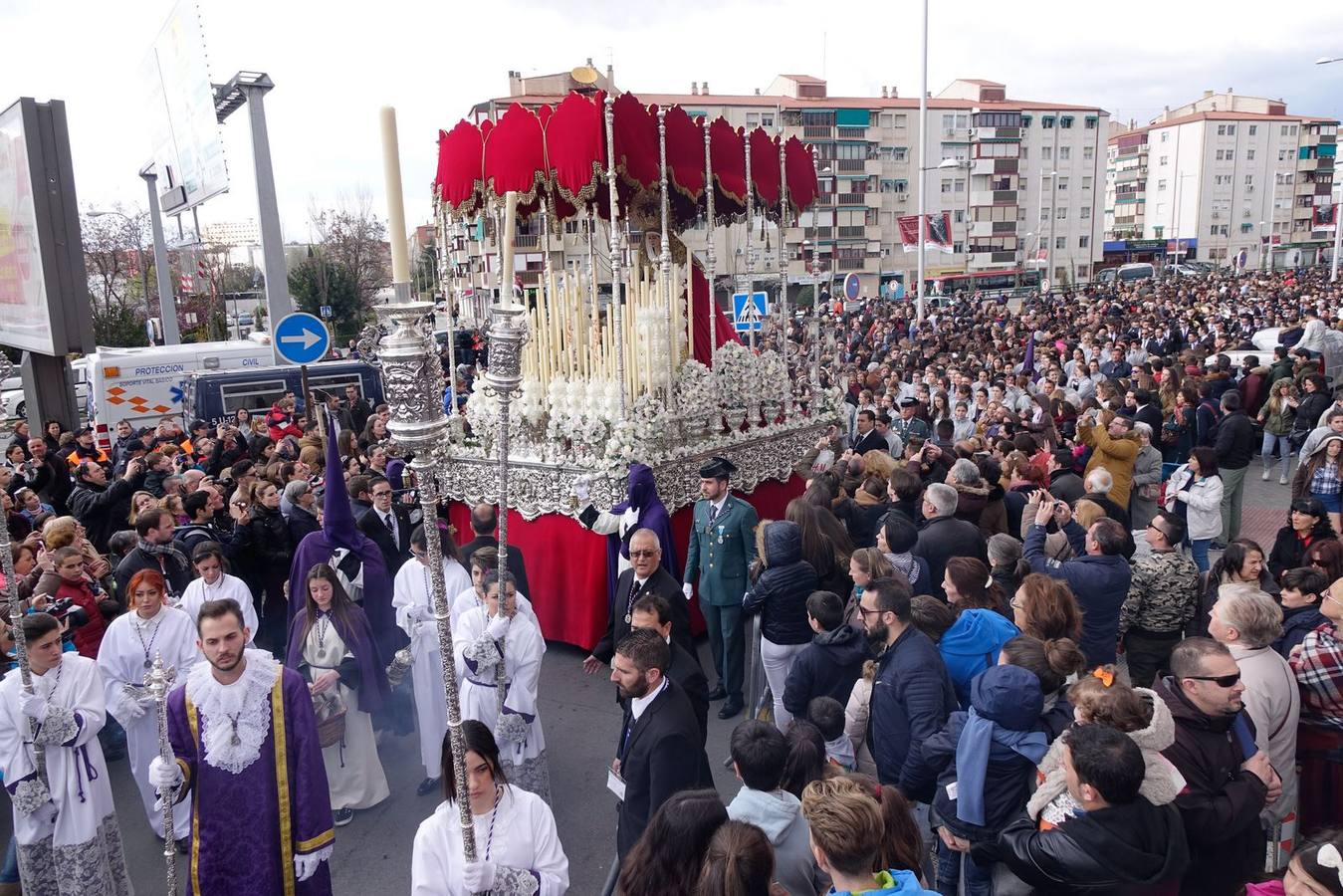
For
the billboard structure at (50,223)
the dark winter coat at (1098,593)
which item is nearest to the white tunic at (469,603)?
the dark winter coat at (1098,593)

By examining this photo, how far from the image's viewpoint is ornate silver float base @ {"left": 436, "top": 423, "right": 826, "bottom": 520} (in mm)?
7250

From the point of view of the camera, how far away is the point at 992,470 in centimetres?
707

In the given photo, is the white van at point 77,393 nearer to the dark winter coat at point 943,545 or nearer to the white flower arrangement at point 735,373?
the white flower arrangement at point 735,373

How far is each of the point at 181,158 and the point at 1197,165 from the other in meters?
83.3

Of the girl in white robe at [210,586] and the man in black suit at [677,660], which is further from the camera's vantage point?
the girl in white robe at [210,586]

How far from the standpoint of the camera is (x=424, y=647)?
5457mm

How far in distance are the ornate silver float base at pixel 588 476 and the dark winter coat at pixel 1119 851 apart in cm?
459

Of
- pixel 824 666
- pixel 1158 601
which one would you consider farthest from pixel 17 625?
pixel 1158 601

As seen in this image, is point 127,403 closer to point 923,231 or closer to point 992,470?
point 992,470

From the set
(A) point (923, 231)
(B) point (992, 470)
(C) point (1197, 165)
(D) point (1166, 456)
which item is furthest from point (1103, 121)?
(B) point (992, 470)

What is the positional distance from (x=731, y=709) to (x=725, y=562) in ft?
3.37

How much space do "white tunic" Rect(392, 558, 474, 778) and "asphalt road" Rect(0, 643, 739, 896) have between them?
1.14ft

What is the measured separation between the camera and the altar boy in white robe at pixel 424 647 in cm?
545

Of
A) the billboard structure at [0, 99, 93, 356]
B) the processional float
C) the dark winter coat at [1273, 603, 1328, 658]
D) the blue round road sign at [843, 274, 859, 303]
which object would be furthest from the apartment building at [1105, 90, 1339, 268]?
the dark winter coat at [1273, 603, 1328, 658]
